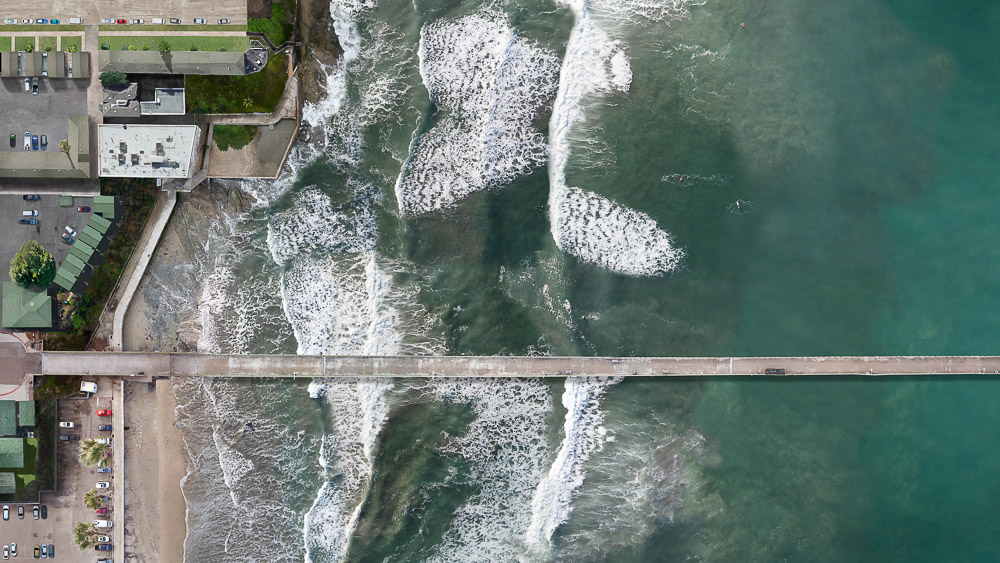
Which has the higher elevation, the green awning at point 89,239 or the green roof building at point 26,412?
the green awning at point 89,239

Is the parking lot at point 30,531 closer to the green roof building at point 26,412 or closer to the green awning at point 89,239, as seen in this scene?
the green roof building at point 26,412

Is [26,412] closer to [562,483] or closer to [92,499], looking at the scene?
[92,499]

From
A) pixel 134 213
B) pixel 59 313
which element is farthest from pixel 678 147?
pixel 59 313

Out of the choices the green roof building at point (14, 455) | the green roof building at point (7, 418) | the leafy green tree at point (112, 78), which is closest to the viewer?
the leafy green tree at point (112, 78)

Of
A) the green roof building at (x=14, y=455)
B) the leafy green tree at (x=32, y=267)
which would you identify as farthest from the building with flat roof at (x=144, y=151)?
the green roof building at (x=14, y=455)

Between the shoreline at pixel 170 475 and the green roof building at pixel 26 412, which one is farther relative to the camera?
the shoreline at pixel 170 475

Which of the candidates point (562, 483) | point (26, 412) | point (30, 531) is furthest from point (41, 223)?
point (562, 483)

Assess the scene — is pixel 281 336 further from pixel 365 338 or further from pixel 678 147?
pixel 678 147
